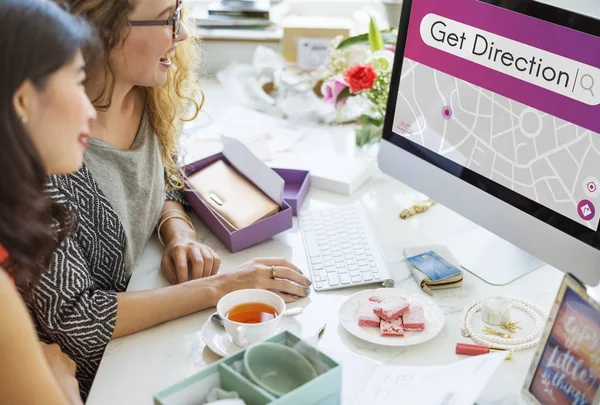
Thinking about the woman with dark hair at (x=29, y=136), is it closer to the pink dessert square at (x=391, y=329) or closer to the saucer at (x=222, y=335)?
the saucer at (x=222, y=335)

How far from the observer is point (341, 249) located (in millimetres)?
1467

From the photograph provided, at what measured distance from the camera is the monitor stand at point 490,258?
4.55 feet

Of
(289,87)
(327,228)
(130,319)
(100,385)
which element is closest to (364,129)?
(289,87)

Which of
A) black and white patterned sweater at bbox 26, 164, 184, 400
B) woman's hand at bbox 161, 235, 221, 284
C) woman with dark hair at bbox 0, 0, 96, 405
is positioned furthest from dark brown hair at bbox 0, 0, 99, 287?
woman's hand at bbox 161, 235, 221, 284

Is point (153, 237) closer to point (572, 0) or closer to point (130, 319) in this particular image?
point (130, 319)

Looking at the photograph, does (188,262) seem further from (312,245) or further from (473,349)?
(473,349)

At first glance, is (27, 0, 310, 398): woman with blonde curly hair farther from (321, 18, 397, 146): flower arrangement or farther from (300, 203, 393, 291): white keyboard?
(321, 18, 397, 146): flower arrangement

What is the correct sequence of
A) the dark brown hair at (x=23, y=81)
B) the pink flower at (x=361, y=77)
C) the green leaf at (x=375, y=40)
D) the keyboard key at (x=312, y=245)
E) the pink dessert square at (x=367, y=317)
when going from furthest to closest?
the green leaf at (x=375, y=40) → the pink flower at (x=361, y=77) → the keyboard key at (x=312, y=245) → the pink dessert square at (x=367, y=317) → the dark brown hair at (x=23, y=81)

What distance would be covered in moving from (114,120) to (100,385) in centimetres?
58

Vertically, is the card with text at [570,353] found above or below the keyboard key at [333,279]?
above

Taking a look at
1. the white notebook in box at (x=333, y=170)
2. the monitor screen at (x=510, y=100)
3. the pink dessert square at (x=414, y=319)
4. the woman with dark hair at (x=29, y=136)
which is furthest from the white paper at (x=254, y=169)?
the woman with dark hair at (x=29, y=136)

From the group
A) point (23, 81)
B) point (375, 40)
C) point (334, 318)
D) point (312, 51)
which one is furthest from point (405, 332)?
point (312, 51)

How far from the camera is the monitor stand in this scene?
1.39 meters

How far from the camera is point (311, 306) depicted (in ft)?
4.28
